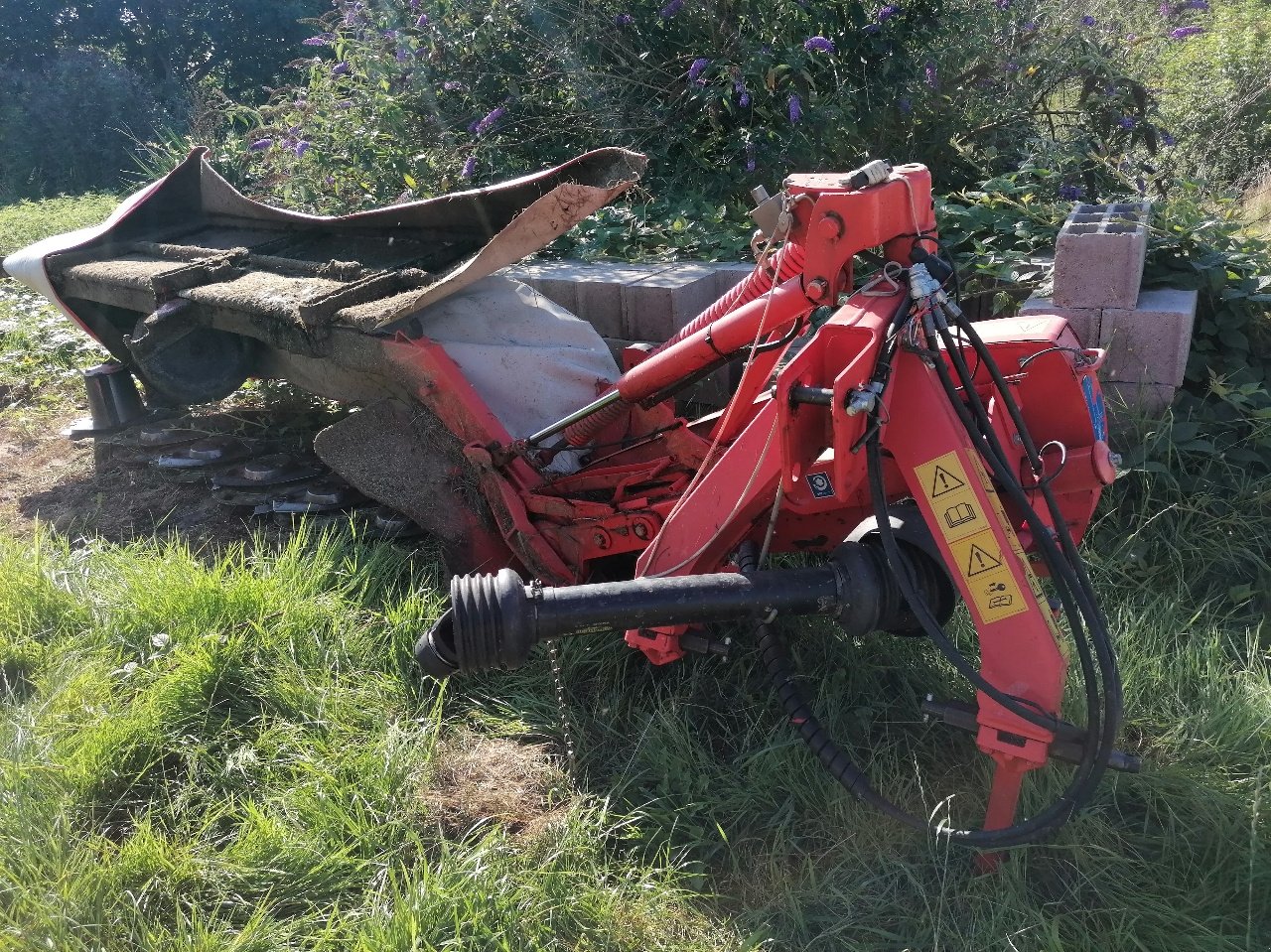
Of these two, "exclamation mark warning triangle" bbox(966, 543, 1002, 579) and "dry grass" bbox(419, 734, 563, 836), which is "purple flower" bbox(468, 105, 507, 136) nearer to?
"dry grass" bbox(419, 734, 563, 836)

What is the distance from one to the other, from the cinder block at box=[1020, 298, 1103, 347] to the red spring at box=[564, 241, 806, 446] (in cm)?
107

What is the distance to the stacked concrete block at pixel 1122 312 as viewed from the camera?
11.3 ft

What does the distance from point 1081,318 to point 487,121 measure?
11.5 ft

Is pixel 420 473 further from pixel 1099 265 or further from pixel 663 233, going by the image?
pixel 1099 265

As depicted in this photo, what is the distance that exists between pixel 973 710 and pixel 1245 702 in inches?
33.0

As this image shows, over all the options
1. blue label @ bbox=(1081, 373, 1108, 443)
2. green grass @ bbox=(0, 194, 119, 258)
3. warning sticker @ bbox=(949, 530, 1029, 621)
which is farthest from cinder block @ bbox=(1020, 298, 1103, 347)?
green grass @ bbox=(0, 194, 119, 258)

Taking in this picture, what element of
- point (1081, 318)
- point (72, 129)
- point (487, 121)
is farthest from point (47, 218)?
point (1081, 318)

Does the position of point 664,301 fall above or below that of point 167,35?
below

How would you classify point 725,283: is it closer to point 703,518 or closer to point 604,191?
point 604,191

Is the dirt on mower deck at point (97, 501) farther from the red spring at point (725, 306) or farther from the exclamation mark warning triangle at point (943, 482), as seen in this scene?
the exclamation mark warning triangle at point (943, 482)

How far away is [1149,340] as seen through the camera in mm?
3479

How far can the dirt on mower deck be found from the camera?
434 centimetres

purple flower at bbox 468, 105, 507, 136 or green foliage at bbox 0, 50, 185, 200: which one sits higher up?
purple flower at bbox 468, 105, 507, 136

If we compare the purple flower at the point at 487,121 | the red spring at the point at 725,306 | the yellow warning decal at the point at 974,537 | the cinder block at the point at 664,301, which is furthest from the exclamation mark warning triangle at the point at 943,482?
the purple flower at the point at 487,121
